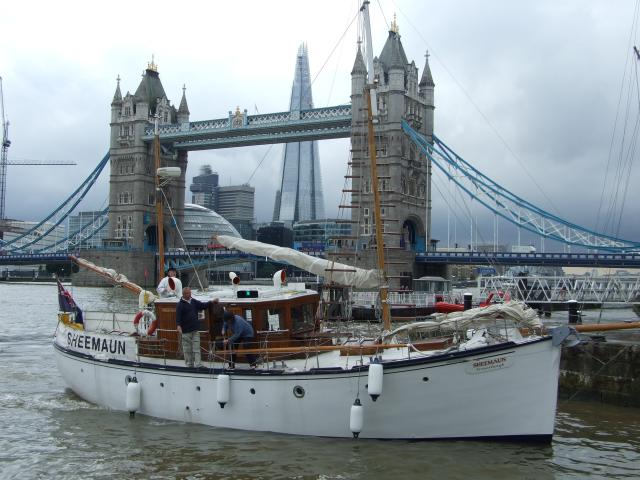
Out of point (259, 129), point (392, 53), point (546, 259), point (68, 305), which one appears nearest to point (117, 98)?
point (259, 129)

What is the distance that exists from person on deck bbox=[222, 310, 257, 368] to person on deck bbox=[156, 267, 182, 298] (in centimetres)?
191

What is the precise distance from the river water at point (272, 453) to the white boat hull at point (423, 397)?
0.21 meters

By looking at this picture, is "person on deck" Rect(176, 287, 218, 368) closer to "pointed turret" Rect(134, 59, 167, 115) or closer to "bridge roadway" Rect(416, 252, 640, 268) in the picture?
"bridge roadway" Rect(416, 252, 640, 268)

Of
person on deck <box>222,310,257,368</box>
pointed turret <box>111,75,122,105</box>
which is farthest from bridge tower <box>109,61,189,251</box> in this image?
person on deck <box>222,310,257,368</box>

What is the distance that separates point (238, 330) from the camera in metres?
13.9

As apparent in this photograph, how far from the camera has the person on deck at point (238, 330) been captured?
1391 cm

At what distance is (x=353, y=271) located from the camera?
52.6 feet

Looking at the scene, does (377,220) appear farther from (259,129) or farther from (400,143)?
(259,129)

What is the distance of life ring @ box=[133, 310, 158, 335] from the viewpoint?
15352 millimetres

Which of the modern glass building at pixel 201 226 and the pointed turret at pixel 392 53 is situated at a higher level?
the pointed turret at pixel 392 53

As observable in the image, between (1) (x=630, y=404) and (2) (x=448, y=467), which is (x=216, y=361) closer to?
(2) (x=448, y=467)

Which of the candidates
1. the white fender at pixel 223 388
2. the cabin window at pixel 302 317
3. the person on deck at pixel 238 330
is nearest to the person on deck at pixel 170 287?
the person on deck at pixel 238 330

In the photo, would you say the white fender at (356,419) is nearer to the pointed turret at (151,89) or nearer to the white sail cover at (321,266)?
the white sail cover at (321,266)

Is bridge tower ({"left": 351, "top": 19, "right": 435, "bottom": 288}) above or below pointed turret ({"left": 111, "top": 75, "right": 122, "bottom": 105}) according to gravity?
below
